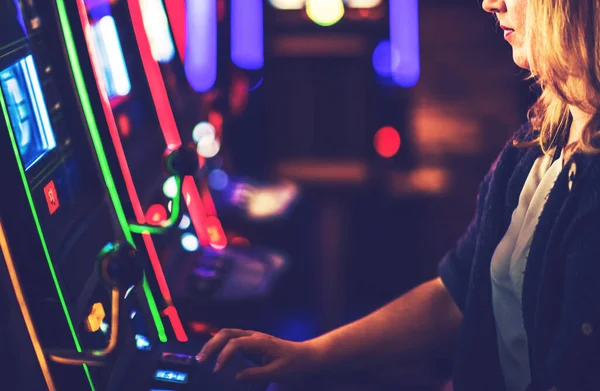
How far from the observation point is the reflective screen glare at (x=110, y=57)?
1.66m

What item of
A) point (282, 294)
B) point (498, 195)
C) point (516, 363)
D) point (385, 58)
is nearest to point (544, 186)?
point (498, 195)

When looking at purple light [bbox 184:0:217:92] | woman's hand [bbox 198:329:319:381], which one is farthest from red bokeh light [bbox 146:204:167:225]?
purple light [bbox 184:0:217:92]

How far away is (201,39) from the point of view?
3309 mm

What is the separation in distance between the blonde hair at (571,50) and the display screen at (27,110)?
2.85 feet

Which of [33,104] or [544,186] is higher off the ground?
[33,104]

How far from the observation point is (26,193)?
108 cm

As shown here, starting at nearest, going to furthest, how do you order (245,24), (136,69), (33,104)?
(33,104), (136,69), (245,24)

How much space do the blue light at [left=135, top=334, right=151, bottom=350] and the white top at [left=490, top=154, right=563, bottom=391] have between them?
0.70m

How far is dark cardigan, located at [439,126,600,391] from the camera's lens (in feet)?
3.78

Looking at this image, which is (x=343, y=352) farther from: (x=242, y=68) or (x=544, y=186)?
(x=242, y=68)

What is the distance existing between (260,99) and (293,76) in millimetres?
204

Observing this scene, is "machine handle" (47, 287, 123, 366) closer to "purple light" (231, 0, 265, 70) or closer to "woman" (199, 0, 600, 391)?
"woman" (199, 0, 600, 391)

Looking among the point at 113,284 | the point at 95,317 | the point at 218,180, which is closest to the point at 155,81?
the point at 218,180

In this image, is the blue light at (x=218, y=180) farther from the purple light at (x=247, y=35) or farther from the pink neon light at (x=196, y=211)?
the purple light at (x=247, y=35)
